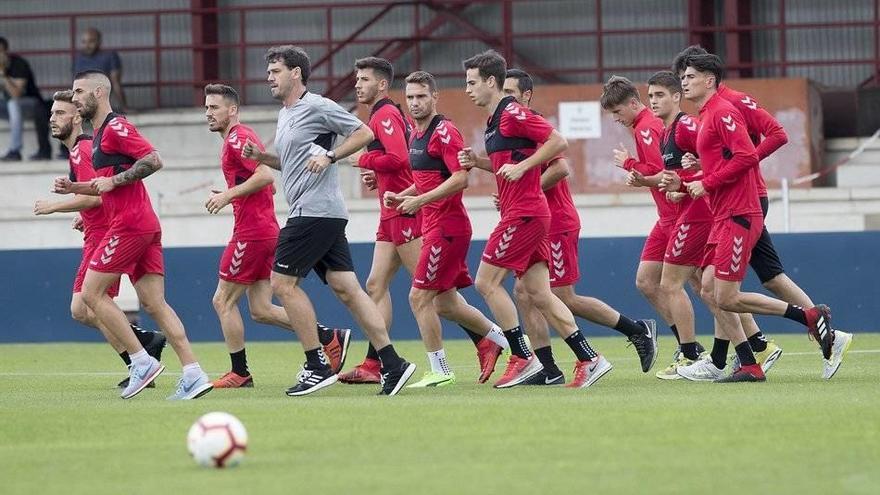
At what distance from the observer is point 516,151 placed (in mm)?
12352

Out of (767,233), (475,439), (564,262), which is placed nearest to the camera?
(475,439)

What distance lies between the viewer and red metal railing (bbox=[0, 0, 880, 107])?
26422 mm

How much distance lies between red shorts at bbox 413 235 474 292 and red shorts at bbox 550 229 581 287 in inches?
43.3

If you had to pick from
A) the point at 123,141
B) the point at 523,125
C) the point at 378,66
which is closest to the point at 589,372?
the point at 523,125

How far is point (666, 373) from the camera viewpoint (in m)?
13.5

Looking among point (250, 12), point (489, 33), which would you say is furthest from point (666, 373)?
point (250, 12)

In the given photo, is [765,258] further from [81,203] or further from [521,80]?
[81,203]

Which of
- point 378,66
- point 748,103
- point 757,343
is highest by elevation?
point 378,66

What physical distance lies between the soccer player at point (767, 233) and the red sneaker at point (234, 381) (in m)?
3.98

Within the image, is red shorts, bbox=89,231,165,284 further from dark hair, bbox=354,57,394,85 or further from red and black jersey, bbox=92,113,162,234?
dark hair, bbox=354,57,394,85

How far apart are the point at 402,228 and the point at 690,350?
2.42 m

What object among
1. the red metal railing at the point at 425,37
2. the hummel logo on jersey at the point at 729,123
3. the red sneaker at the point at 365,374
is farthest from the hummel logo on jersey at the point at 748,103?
the red metal railing at the point at 425,37

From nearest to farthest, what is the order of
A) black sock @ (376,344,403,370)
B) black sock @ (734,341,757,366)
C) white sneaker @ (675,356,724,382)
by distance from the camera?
black sock @ (376,344,403,370)
black sock @ (734,341,757,366)
white sneaker @ (675,356,724,382)

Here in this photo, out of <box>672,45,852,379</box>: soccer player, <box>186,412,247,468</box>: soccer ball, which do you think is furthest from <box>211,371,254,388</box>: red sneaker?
<box>186,412,247,468</box>: soccer ball
